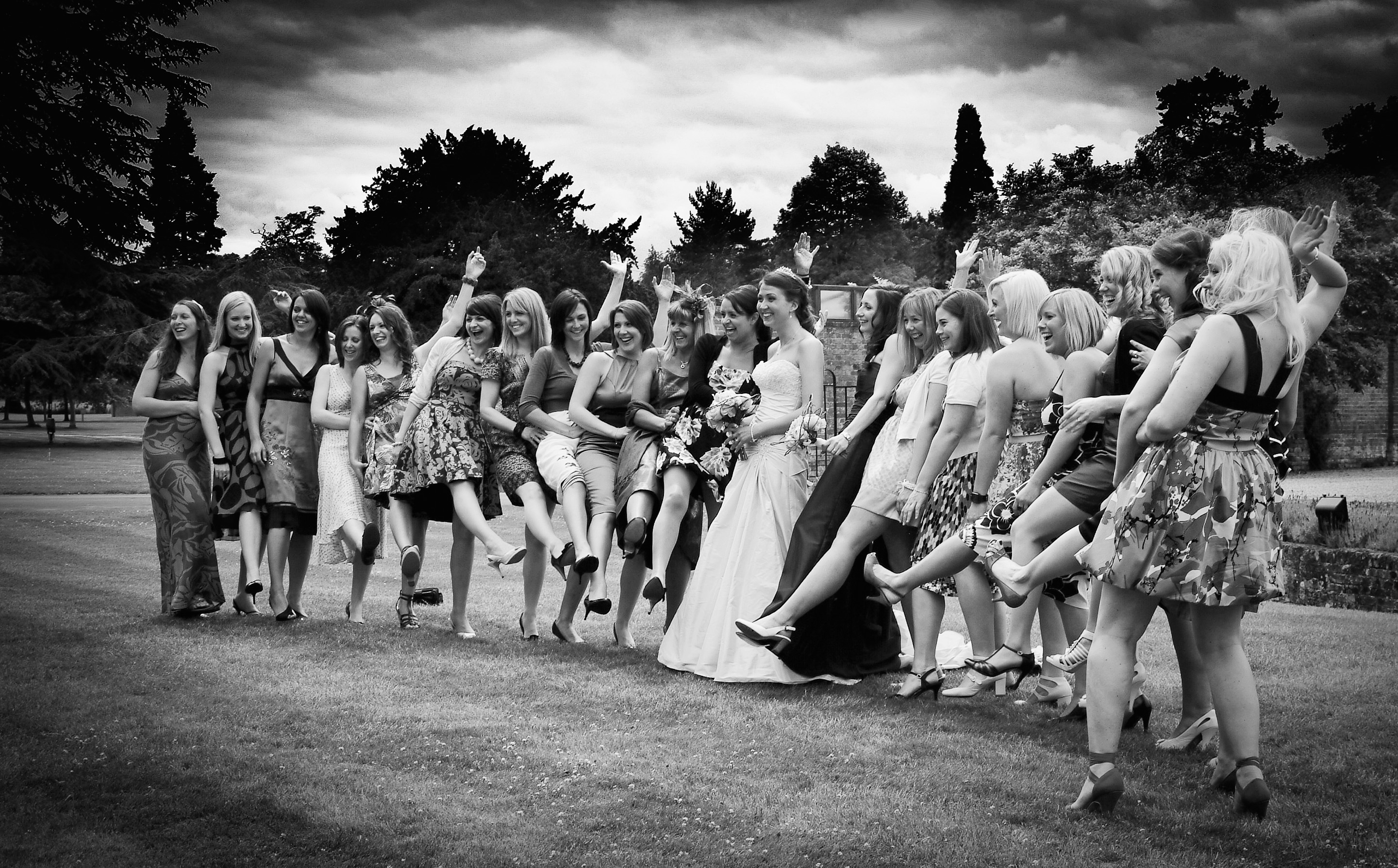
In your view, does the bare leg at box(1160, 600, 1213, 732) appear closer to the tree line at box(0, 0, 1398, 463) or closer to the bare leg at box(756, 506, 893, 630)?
the bare leg at box(756, 506, 893, 630)

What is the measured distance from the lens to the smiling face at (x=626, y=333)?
26.4 feet

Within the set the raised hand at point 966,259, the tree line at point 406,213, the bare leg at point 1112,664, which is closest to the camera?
the bare leg at point 1112,664

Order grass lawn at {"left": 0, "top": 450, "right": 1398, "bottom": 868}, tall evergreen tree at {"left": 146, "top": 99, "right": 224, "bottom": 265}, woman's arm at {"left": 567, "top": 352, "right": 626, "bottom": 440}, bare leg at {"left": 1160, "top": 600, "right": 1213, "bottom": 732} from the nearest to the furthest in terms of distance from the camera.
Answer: grass lawn at {"left": 0, "top": 450, "right": 1398, "bottom": 868}, bare leg at {"left": 1160, "top": 600, "right": 1213, "bottom": 732}, woman's arm at {"left": 567, "top": 352, "right": 626, "bottom": 440}, tall evergreen tree at {"left": 146, "top": 99, "right": 224, "bottom": 265}

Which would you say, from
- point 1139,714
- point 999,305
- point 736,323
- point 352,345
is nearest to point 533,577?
point 352,345

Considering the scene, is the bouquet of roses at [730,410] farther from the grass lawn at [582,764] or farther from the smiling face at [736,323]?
the grass lawn at [582,764]

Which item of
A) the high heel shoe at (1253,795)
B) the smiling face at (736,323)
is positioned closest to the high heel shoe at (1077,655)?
the high heel shoe at (1253,795)

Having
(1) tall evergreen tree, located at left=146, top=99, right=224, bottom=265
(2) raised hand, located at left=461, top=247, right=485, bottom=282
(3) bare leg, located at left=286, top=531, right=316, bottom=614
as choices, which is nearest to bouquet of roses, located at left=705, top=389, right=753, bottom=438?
(2) raised hand, located at left=461, top=247, right=485, bottom=282

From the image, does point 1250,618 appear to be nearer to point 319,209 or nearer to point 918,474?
point 918,474

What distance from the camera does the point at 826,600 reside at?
6941mm

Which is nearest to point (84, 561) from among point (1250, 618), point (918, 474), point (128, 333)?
point (918, 474)

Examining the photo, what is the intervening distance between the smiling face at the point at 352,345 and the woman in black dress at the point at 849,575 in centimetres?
364

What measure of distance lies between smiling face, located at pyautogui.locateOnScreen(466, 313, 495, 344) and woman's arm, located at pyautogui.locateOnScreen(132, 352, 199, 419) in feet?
6.81

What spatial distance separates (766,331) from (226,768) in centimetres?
435

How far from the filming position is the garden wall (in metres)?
11.5
